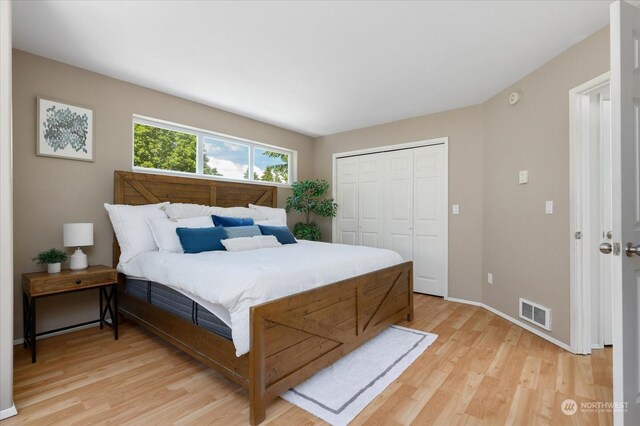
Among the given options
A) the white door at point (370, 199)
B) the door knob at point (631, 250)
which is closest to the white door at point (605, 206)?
the door knob at point (631, 250)

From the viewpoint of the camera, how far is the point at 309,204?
498 cm

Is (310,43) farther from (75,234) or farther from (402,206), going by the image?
(402,206)

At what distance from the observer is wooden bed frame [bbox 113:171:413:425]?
66.3 inches

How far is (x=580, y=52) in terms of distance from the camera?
2.46 metres

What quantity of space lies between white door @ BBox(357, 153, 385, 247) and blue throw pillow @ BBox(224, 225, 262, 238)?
2.13 meters

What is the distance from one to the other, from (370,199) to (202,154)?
102 inches

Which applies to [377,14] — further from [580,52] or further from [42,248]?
[42,248]

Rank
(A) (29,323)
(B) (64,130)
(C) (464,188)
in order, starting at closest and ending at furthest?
(A) (29,323) < (B) (64,130) < (C) (464,188)

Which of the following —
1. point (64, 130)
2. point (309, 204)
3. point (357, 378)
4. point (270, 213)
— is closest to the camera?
point (357, 378)

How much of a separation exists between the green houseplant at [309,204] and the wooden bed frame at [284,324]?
6.23 feet

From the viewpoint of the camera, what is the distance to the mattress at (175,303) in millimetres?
1937

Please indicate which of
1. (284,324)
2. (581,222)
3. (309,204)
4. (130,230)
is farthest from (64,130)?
(581,222)

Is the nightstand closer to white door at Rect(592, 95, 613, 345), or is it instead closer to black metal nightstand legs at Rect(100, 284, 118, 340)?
black metal nightstand legs at Rect(100, 284, 118, 340)

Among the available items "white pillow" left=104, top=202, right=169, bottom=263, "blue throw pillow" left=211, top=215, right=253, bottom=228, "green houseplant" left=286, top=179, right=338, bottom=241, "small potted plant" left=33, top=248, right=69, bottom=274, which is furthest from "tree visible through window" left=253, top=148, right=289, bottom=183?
"small potted plant" left=33, top=248, right=69, bottom=274
